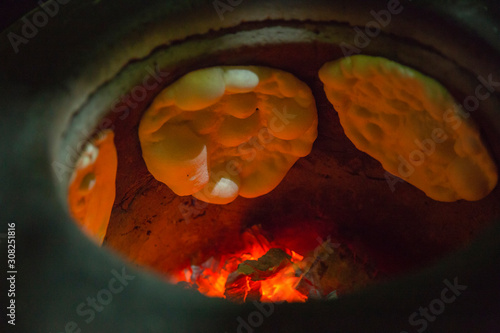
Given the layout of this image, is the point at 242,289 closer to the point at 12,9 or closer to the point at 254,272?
the point at 254,272

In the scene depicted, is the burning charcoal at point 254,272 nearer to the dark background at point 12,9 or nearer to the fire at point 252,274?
the fire at point 252,274

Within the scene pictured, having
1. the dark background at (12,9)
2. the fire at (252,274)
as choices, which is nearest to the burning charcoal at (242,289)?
the fire at (252,274)

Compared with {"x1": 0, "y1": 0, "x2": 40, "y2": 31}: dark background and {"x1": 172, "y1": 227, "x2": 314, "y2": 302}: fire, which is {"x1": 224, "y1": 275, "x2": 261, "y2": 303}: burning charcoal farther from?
{"x1": 0, "y1": 0, "x2": 40, "y2": 31}: dark background

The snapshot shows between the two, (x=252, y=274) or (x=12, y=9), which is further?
(x=252, y=274)

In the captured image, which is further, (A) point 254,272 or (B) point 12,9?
(A) point 254,272

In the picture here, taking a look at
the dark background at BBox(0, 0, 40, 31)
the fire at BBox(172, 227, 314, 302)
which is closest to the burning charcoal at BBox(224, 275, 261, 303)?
the fire at BBox(172, 227, 314, 302)

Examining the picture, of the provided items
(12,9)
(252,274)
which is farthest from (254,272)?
(12,9)

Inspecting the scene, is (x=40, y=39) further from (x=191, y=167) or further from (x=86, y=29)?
(x=191, y=167)

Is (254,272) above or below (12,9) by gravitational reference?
below

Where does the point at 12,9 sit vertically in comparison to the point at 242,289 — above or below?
above

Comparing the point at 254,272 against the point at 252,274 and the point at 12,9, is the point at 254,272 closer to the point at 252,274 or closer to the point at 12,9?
the point at 252,274
